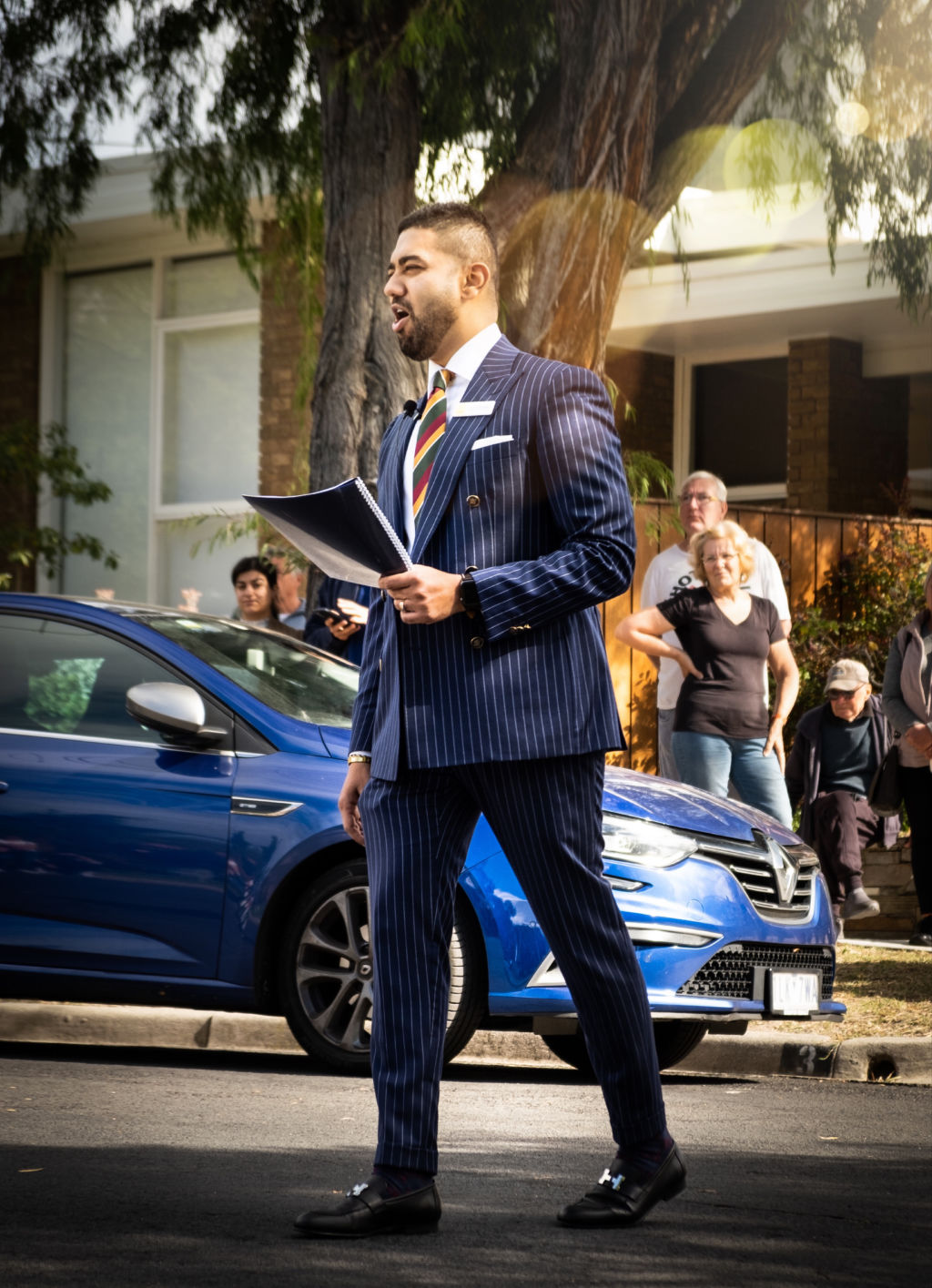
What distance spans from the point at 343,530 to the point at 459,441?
347mm

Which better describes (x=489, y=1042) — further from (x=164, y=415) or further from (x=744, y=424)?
(x=744, y=424)

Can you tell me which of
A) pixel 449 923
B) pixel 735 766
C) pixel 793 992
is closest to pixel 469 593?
pixel 449 923

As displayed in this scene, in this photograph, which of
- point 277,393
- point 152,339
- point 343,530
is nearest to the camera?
point 343,530

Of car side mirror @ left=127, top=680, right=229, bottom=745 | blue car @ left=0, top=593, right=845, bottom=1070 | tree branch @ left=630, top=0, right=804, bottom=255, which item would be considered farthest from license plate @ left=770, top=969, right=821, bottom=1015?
tree branch @ left=630, top=0, right=804, bottom=255

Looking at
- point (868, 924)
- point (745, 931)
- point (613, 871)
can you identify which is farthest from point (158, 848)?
point (868, 924)

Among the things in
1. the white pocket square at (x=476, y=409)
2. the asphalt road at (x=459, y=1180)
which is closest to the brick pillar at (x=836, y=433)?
the asphalt road at (x=459, y=1180)

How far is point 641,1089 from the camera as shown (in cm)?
406

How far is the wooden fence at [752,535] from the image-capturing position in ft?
40.3

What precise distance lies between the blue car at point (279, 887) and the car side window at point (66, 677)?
0.01m

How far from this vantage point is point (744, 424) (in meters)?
19.4

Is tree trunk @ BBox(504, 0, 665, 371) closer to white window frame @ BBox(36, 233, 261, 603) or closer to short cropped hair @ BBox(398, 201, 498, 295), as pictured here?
short cropped hair @ BBox(398, 201, 498, 295)

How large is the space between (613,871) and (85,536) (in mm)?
12580

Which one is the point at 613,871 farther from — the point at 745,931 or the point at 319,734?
the point at 319,734

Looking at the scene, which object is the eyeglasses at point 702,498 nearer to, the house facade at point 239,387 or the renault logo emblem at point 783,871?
the renault logo emblem at point 783,871
